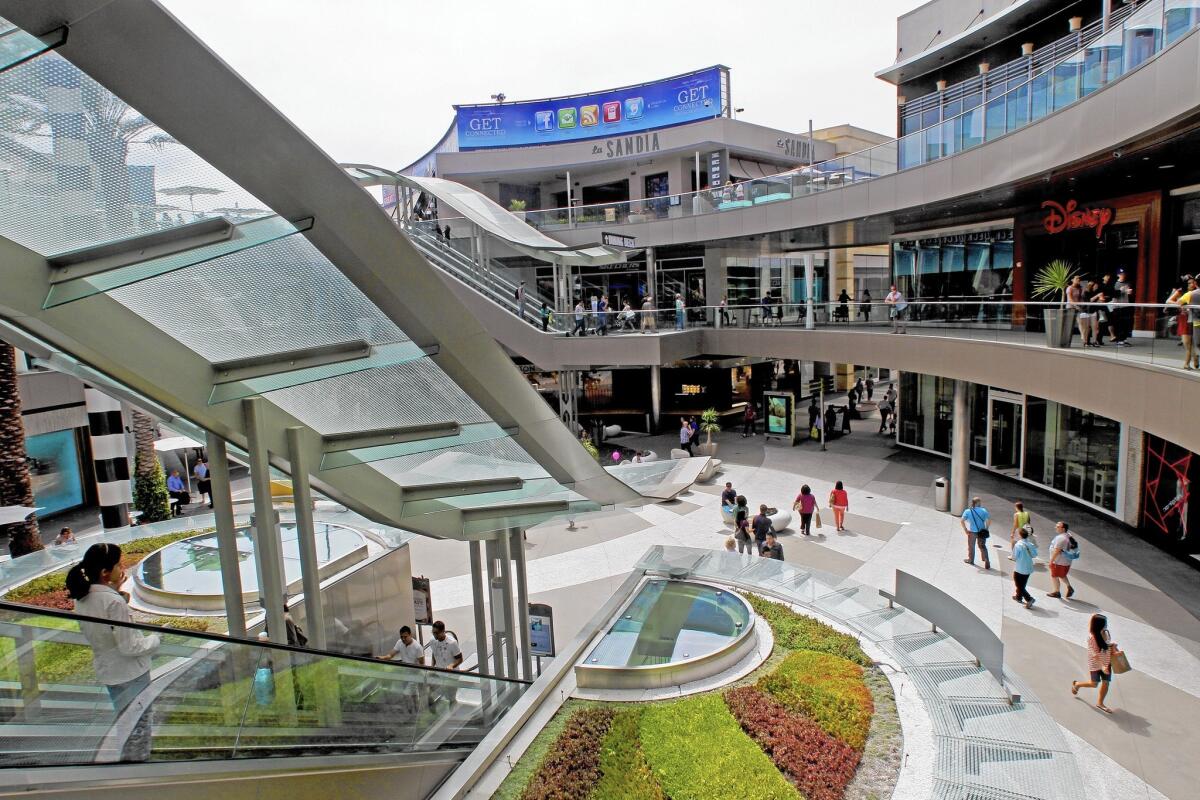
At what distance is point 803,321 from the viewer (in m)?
25.1

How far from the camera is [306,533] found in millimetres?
6461

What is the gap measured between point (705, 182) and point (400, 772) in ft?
108

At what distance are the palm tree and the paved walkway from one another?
8.14 metres

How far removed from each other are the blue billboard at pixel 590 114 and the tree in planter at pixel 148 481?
24.3 meters

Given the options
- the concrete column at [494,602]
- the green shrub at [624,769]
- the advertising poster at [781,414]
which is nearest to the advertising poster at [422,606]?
the concrete column at [494,602]

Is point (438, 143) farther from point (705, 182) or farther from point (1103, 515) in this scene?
point (1103, 515)

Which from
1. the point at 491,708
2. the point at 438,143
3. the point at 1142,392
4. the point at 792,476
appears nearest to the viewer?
the point at 491,708

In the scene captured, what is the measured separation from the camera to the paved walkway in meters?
8.80

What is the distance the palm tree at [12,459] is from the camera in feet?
51.7

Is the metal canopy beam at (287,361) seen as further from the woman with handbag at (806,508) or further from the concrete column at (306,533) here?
the woman with handbag at (806,508)

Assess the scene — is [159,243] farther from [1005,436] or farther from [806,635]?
[1005,436]

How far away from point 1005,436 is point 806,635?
13.7 meters

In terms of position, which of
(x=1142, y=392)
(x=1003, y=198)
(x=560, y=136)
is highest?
(x=560, y=136)

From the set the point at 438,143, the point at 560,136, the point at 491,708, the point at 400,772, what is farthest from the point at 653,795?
the point at 438,143
